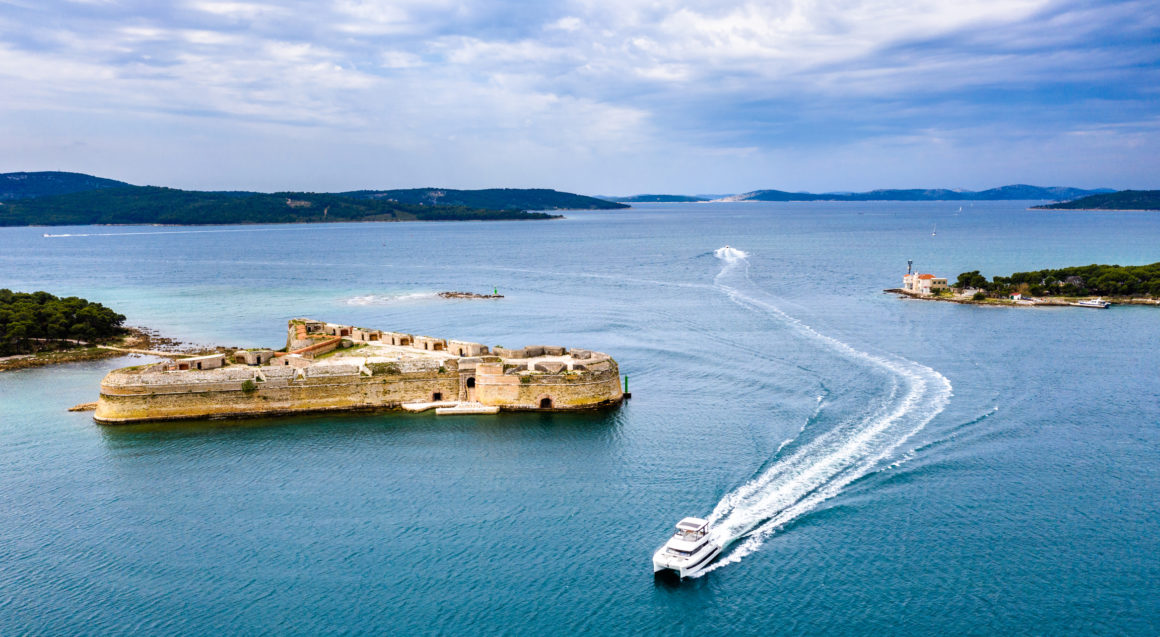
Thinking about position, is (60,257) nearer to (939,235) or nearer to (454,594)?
(454,594)

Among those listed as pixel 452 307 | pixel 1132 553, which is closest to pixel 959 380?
pixel 1132 553

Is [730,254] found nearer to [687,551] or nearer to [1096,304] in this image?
Answer: [1096,304]

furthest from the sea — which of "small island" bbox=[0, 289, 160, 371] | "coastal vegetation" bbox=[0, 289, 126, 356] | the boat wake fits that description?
"coastal vegetation" bbox=[0, 289, 126, 356]

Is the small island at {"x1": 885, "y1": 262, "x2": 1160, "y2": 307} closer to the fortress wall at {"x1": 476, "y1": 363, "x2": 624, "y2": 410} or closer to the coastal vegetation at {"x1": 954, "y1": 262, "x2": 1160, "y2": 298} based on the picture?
the coastal vegetation at {"x1": 954, "y1": 262, "x2": 1160, "y2": 298}

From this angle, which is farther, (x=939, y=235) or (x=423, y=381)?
(x=939, y=235)

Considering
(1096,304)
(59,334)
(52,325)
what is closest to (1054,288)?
(1096,304)
